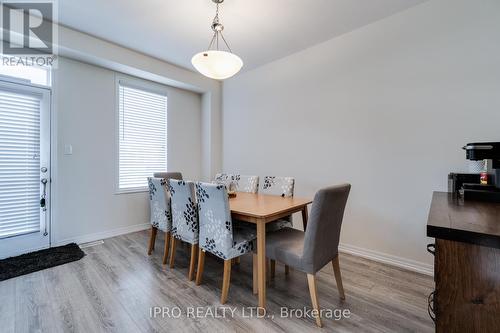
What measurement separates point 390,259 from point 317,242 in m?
1.48

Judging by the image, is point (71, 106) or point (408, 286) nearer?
point (408, 286)

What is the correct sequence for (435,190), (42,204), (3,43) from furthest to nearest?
(42,204) → (3,43) → (435,190)

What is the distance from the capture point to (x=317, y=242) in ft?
5.11

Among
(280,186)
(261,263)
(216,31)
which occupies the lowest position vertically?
(261,263)

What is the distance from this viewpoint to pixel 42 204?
2.76 metres

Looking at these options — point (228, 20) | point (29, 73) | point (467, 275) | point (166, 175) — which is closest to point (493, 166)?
point (467, 275)

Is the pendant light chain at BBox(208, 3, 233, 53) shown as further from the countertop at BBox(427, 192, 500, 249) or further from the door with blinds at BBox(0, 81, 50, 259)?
the countertop at BBox(427, 192, 500, 249)

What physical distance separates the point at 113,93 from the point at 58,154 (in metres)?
1.12

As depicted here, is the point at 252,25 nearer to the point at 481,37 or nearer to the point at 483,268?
the point at 481,37

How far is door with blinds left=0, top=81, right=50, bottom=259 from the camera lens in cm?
254

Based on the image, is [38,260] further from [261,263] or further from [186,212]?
[261,263]

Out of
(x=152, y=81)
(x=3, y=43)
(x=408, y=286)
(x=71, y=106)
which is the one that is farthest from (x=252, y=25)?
(x=408, y=286)

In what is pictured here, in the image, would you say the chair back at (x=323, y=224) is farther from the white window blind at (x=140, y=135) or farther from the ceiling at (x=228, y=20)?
the white window blind at (x=140, y=135)

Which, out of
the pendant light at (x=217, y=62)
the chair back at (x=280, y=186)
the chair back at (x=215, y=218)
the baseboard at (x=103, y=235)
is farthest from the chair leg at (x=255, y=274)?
the baseboard at (x=103, y=235)
